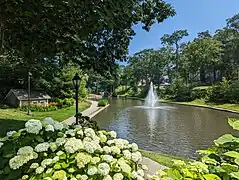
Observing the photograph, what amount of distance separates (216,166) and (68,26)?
4.56 m

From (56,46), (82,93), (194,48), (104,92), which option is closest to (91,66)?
(56,46)

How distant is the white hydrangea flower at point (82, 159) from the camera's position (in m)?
2.72

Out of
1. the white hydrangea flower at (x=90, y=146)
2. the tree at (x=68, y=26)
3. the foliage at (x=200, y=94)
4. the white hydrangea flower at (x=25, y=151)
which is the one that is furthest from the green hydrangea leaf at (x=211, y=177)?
the foliage at (x=200, y=94)

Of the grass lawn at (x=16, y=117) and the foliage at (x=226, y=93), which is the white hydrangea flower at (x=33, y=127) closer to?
the grass lawn at (x=16, y=117)

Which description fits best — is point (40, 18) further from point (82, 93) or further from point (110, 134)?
point (82, 93)

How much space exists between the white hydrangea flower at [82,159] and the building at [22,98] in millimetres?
24532

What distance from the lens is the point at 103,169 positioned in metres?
2.69

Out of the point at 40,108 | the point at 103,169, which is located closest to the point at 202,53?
the point at 40,108

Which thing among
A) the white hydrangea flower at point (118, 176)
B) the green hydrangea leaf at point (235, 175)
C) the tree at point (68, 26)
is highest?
the tree at point (68, 26)

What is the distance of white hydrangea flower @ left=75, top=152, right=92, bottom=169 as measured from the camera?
2.72 m

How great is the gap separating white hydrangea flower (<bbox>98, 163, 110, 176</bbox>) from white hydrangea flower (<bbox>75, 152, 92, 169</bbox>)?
0.43 ft

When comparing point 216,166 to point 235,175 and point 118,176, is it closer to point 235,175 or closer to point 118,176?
point 235,175

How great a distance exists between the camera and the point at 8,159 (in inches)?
122

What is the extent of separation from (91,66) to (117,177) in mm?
6719
